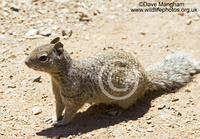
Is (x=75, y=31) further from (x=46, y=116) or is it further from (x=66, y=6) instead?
(x=46, y=116)

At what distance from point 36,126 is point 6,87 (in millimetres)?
1424

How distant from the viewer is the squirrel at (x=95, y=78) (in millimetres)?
5098

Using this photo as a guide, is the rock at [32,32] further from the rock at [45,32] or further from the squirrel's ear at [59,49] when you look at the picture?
the squirrel's ear at [59,49]

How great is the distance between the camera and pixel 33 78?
6715mm

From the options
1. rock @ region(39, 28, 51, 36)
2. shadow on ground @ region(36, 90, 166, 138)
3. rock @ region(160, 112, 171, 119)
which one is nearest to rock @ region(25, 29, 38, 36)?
rock @ region(39, 28, 51, 36)

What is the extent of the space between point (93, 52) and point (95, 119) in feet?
7.33

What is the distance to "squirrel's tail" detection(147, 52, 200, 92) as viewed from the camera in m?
6.37

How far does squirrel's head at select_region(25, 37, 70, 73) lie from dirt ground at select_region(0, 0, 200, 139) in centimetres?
123

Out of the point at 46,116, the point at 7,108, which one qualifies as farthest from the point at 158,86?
the point at 7,108

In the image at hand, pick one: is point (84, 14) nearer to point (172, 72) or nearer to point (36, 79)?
point (36, 79)

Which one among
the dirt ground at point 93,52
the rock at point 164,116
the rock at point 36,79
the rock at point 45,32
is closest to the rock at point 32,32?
the dirt ground at point 93,52

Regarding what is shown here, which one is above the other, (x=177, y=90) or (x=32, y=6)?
(x=32, y=6)

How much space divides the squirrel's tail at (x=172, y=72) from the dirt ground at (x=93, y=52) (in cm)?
16

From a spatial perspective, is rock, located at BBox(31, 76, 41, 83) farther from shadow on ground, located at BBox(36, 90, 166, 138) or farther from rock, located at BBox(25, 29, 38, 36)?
rock, located at BBox(25, 29, 38, 36)
